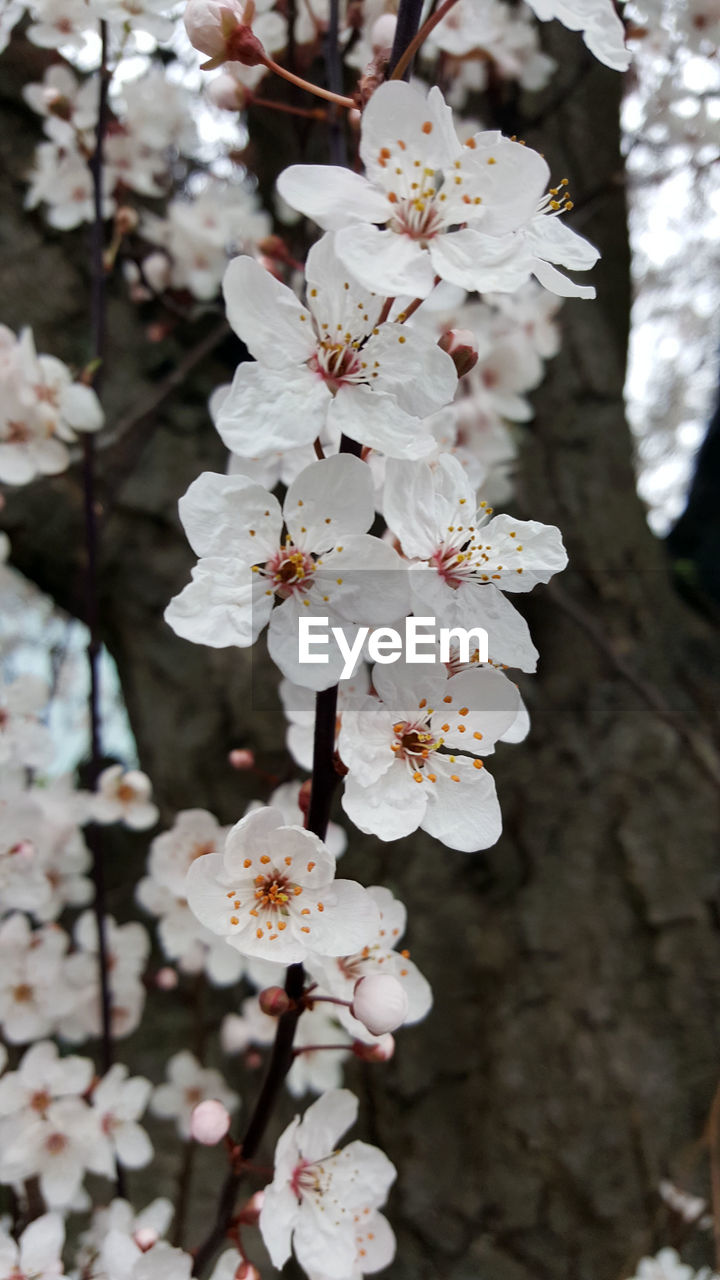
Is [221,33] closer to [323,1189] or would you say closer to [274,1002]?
[274,1002]

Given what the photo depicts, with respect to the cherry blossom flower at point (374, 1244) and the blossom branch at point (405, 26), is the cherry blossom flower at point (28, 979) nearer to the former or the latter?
the cherry blossom flower at point (374, 1244)

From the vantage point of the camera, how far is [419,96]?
513 millimetres

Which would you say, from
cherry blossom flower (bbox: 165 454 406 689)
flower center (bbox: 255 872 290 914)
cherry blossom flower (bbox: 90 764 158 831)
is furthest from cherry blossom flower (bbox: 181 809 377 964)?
cherry blossom flower (bbox: 90 764 158 831)

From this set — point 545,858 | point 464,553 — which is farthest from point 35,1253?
point 545,858

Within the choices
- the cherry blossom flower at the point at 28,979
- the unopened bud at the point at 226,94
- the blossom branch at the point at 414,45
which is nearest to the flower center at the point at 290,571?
the blossom branch at the point at 414,45

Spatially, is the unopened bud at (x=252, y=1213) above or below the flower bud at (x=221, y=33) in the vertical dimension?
below

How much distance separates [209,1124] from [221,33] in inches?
35.3

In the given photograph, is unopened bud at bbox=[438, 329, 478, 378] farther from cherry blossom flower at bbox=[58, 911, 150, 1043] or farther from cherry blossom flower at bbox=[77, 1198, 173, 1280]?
cherry blossom flower at bbox=[58, 911, 150, 1043]

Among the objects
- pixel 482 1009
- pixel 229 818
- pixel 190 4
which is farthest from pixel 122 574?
pixel 190 4

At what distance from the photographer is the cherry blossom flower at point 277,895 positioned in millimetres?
560

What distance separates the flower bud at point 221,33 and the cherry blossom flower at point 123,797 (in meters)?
0.91

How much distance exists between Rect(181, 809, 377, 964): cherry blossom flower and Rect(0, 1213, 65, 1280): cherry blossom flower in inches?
17.5

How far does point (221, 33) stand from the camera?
61 centimetres

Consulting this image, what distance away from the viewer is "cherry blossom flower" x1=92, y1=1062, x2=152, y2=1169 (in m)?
1.03
